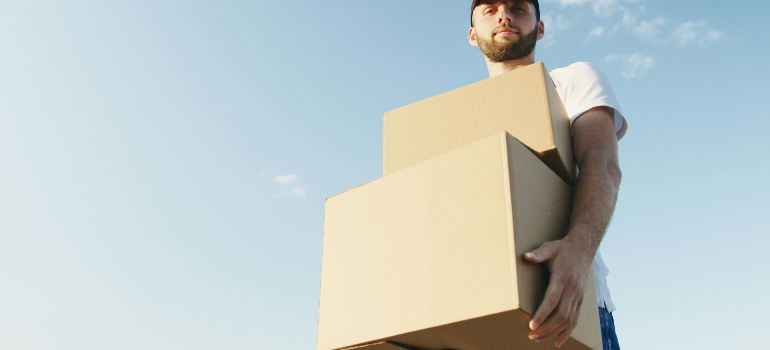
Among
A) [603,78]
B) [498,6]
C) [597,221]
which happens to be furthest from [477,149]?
[498,6]

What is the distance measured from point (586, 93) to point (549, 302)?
65 centimetres

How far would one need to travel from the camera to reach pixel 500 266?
899 millimetres

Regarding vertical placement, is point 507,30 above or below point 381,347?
above

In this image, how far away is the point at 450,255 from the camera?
986 mm

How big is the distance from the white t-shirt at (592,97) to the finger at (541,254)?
39 centimetres

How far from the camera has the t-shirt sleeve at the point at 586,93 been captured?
52.0 inches

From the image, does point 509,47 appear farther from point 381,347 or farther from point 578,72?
point 381,347

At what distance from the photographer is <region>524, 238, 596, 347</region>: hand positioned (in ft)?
3.01

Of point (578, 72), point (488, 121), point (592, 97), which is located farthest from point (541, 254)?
point (578, 72)

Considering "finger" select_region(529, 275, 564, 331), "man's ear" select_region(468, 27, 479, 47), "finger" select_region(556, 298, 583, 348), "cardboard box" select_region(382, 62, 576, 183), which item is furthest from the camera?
"man's ear" select_region(468, 27, 479, 47)

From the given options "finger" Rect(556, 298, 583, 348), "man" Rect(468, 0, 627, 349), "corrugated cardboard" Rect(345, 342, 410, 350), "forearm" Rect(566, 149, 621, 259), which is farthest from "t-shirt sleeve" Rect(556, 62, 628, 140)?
"corrugated cardboard" Rect(345, 342, 410, 350)

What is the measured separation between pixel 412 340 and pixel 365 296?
133mm

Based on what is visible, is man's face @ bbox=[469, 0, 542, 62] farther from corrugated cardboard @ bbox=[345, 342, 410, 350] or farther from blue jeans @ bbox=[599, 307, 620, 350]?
corrugated cardboard @ bbox=[345, 342, 410, 350]

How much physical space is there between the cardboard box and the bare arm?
5 centimetres
